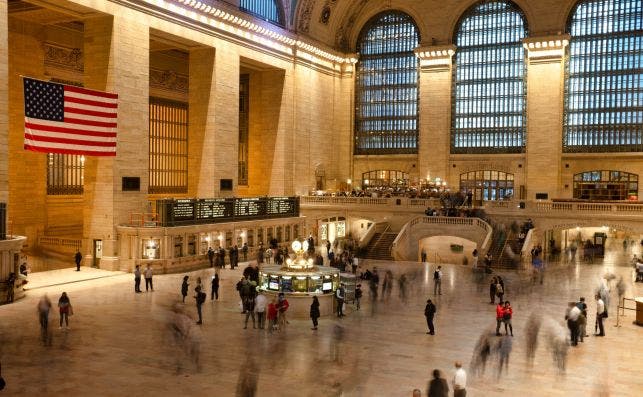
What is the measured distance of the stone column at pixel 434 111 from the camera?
147 feet

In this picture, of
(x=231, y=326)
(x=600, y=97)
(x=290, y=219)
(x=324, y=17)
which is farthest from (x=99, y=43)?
(x=600, y=97)

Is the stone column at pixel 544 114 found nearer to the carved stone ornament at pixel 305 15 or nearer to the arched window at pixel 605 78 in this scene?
the arched window at pixel 605 78

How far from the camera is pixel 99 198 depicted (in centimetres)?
2767

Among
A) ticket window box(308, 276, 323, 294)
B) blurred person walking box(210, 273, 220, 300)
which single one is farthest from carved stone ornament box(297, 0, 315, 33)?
ticket window box(308, 276, 323, 294)

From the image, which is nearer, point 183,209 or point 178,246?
point 178,246

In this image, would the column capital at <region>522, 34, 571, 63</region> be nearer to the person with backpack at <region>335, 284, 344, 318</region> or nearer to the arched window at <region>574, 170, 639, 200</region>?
the arched window at <region>574, 170, 639, 200</region>

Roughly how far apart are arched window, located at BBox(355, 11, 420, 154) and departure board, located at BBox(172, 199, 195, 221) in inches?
879

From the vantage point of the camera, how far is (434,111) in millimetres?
45312

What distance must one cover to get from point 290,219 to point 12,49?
16611mm

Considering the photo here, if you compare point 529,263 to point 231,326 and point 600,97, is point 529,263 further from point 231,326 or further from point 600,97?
point 231,326

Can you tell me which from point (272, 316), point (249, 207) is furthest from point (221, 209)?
point (272, 316)

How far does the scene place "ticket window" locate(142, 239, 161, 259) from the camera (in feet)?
88.1

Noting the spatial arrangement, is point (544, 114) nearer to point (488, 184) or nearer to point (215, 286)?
point (488, 184)

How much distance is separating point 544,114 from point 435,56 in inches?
343
